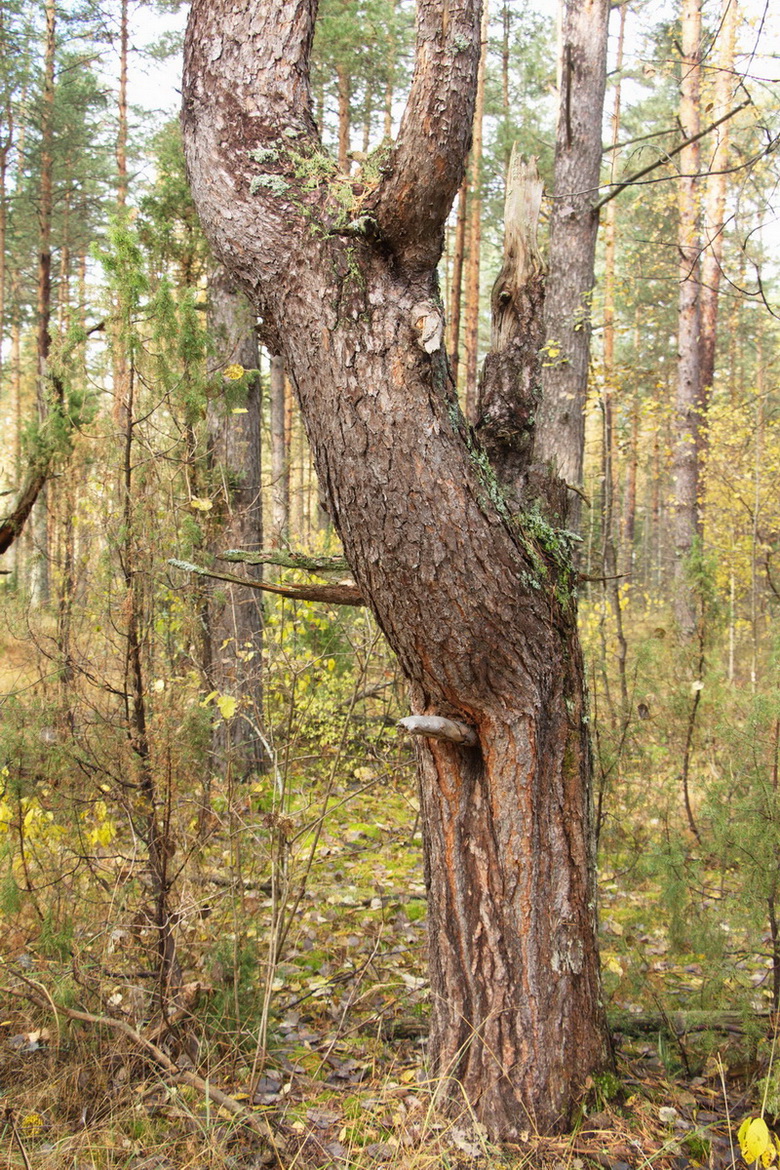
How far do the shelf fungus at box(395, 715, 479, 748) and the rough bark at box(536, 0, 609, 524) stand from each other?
4022 millimetres

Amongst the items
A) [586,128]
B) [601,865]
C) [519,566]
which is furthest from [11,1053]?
[586,128]

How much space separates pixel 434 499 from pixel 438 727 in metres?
0.70

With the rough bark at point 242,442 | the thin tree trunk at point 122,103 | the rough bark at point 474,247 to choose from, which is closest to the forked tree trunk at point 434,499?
the rough bark at point 242,442

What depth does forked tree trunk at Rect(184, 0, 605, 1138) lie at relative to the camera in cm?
210

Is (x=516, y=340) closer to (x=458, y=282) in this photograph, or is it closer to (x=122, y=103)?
(x=458, y=282)

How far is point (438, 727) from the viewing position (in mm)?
2328

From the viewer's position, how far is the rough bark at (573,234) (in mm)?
6082

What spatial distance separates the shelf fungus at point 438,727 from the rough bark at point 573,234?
4.02m

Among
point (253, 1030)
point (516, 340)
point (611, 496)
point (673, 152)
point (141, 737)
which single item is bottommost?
point (253, 1030)

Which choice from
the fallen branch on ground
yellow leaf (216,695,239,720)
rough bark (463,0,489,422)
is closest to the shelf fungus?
yellow leaf (216,695,239,720)

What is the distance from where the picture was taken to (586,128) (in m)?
6.23

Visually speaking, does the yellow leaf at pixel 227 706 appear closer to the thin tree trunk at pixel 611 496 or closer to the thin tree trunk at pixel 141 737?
the thin tree trunk at pixel 141 737

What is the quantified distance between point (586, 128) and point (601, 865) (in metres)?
5.68

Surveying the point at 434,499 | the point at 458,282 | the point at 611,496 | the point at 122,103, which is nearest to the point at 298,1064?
the point at 434,499
